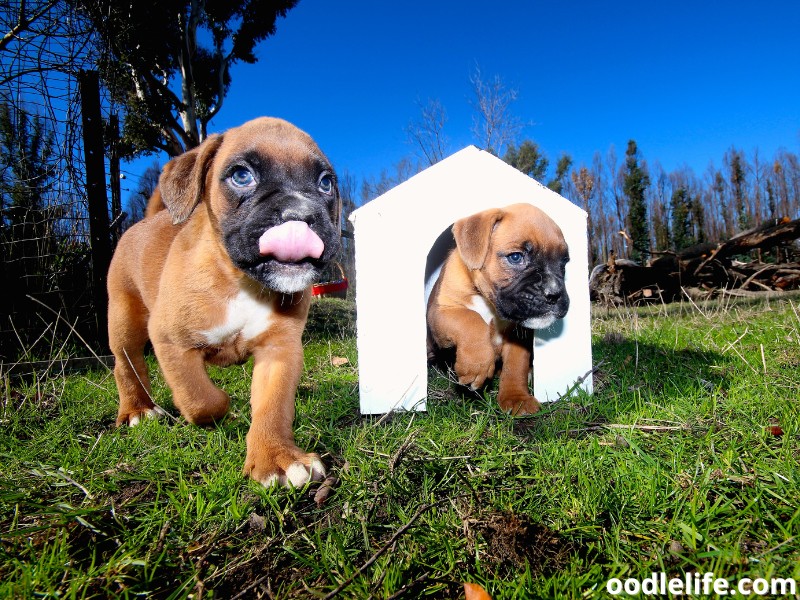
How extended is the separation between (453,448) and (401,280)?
3.93 ft

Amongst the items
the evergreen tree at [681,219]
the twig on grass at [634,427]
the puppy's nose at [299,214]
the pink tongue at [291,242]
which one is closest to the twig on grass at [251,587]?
the pink tongue at [291,242]

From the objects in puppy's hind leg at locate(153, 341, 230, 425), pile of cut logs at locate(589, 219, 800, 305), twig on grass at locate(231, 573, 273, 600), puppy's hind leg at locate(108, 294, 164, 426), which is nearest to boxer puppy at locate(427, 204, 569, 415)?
puppy's hind leg at locate(153, 341, 230, 425)

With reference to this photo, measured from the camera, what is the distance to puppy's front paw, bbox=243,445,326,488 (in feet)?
6.64

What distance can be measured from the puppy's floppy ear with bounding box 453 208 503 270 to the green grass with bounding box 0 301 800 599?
1021mm

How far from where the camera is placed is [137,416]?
312cm

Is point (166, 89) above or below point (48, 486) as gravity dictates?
above

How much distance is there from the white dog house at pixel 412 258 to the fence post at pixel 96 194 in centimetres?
427

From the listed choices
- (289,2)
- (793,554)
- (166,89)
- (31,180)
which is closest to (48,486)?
(793,554)

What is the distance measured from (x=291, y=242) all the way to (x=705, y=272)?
13551 millimetres

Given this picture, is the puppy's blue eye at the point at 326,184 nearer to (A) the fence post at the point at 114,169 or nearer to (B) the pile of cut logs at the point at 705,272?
(A) the fence post at the point at 114,169

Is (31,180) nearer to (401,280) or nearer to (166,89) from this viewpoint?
(401,280)

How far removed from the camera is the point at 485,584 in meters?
1.45

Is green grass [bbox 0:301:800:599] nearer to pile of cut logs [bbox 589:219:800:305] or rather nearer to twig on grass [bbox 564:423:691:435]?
twig on grass [bbox 564:423:691:435]

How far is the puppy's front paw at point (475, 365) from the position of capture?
344 centimetres
